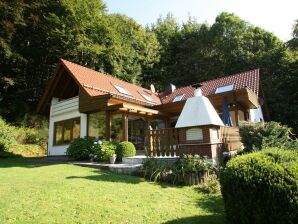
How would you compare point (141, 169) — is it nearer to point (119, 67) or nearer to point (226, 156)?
point (226, 156)

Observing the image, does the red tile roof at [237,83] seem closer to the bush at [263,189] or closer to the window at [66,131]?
the window at [66,131]

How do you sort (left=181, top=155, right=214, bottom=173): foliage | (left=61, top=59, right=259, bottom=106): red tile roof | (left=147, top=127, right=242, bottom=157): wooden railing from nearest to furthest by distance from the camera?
(left=181, top=155, right=214, bottom=173): foliage
(left=147, top=127, right=242, bottom=157): wooden railing
(left=61, top=59, right=259, bottom=106): red tile roof

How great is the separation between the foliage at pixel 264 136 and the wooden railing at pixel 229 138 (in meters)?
0.70

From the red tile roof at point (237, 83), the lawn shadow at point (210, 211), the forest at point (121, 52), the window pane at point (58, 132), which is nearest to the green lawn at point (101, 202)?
the lawn shadow at point (210, 211)

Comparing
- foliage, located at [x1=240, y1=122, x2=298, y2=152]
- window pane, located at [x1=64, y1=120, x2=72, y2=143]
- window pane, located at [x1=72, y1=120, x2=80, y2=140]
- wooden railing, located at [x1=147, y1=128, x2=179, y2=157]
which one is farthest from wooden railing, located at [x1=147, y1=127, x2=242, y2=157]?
window pane, located at [x1=64, y1=120, x2=72, y2=143]

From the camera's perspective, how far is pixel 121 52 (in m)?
31.5

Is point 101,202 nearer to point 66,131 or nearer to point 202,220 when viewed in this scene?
point 202,220

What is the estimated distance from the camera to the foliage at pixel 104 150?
41.4ft

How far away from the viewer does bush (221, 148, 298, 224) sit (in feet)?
13.0

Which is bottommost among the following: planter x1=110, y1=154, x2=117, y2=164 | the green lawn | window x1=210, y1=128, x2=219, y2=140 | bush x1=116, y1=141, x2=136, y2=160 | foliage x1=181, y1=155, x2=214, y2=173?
the green lawn

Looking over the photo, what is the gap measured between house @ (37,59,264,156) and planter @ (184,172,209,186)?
19.8 ft

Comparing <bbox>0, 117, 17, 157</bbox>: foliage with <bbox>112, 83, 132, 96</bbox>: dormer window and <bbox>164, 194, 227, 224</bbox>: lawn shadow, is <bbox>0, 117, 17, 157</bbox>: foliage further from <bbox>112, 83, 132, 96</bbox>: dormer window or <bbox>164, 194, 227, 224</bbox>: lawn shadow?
<bbox>164, 194, 227, 224</bbox>: lawn shadow

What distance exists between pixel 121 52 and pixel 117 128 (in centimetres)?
1823

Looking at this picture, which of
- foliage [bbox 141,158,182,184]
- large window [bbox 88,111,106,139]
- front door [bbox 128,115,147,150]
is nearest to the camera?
foliage [bbox 141,158,182,184]
